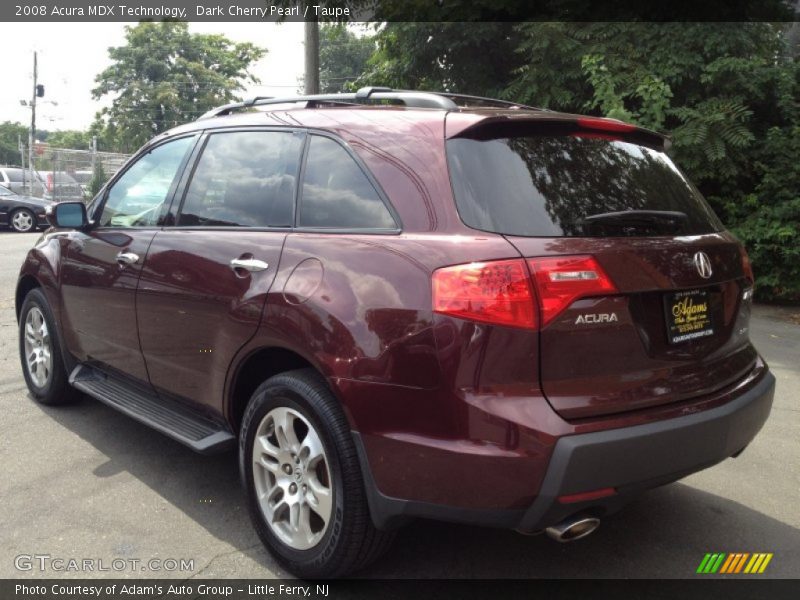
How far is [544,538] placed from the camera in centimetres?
317

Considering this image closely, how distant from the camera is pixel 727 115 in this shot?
903cm

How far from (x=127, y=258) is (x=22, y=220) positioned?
712 inches

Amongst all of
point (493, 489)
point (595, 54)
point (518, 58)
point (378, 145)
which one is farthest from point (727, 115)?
point (493, 489)

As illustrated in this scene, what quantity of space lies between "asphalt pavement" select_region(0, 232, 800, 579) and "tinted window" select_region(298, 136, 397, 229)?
4.44ft

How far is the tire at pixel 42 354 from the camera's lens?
4625 millimetres

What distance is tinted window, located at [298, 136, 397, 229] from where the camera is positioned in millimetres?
2707

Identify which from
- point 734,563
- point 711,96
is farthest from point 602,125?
point 711,96

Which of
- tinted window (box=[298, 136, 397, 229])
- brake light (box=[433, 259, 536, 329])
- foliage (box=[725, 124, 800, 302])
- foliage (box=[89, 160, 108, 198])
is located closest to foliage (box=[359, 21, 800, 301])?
foliage (box=[725, 124, 800, 302])

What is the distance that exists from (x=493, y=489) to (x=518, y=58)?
10088 millimetres

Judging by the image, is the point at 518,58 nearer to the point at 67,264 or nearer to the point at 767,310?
the point at 767,310

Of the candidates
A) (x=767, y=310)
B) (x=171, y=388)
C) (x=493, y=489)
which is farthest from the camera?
(x=767, y=310)

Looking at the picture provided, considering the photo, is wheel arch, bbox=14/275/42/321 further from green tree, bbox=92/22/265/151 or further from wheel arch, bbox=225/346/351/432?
green tree, bbox=92/22/265/151

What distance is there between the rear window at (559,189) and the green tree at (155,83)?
149ft

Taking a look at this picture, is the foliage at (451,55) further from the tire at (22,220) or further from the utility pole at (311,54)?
the tire at (22,220)
